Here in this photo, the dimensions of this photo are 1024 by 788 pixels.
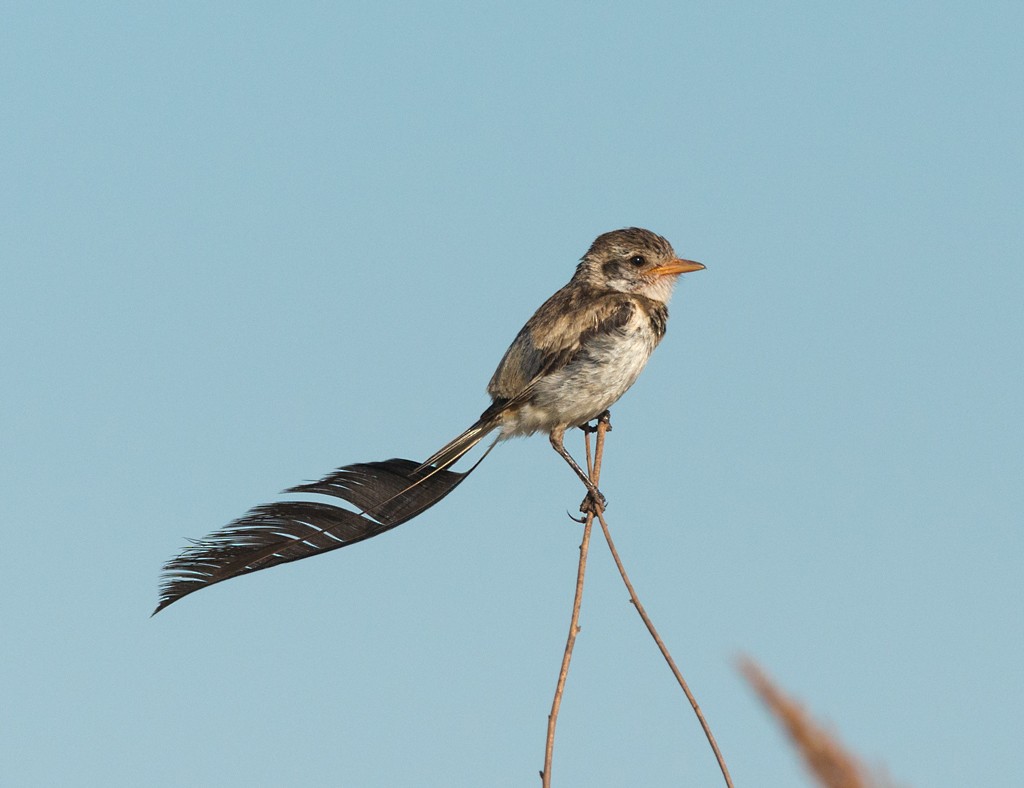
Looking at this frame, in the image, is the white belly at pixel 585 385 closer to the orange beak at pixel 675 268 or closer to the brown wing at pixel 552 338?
the brown wing at pixel 552 338

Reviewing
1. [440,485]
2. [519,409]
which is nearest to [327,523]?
[440,485]

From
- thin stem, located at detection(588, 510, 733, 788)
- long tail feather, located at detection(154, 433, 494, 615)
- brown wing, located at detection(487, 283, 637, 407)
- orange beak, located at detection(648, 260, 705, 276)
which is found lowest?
thin stem, located at detection(588, 510, 733, 788)

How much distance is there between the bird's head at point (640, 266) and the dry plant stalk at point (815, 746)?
685 cm

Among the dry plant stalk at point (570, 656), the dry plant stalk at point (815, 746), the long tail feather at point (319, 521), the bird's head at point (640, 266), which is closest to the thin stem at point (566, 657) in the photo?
the dry plant stalk at point (570, 656)

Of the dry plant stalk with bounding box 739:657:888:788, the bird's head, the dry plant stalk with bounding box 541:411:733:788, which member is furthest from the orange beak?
the dry plant stalk with bounding box 739:657:888:788

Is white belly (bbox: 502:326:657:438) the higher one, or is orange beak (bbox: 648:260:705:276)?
orange beak (bbox: 648:260:705:276)

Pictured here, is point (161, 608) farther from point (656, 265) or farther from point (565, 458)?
point (656, 265)

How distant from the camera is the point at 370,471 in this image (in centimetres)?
557

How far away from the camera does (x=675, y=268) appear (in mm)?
7789

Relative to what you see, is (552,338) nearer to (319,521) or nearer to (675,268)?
(675,268)

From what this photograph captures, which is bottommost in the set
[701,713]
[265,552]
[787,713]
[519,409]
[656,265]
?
[701,713]

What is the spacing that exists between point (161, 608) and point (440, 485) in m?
1.91

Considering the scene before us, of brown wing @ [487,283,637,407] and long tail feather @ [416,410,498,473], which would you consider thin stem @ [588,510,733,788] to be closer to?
long tail feather @ [416,410,498,473]

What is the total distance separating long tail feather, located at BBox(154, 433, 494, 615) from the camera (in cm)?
425
